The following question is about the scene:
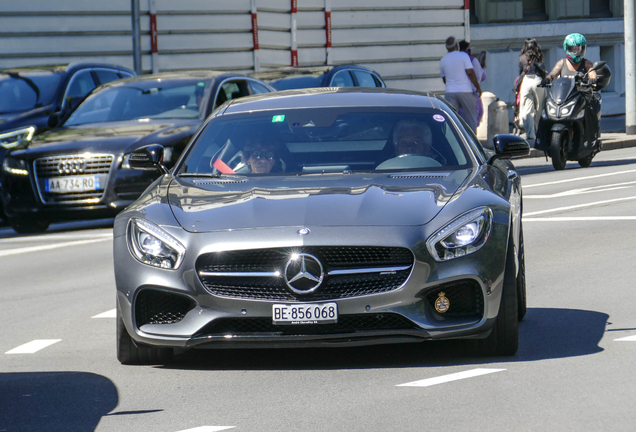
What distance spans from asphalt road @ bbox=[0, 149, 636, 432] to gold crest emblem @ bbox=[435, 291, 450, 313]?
282mm

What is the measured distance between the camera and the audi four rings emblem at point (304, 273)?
18.4 feet

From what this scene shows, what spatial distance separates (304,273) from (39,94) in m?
10.3

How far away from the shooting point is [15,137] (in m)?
14.2

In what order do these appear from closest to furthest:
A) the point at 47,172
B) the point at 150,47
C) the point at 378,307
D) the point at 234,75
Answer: the point at 378,307 → the point at 47,172 → the point at 234,75 → the point at 150,47

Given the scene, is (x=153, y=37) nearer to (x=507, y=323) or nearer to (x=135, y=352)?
(x=135, y=352)

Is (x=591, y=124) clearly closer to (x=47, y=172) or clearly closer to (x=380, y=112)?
(x=47, y=172)

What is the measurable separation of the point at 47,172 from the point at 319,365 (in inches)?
302

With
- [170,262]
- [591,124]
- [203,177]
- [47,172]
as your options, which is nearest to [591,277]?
[203,177]

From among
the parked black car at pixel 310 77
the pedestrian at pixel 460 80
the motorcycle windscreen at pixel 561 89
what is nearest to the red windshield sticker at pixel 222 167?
the parked black car at pixel 310 77

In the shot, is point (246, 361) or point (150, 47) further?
point (150, 47)

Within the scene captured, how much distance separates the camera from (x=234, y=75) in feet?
48.4

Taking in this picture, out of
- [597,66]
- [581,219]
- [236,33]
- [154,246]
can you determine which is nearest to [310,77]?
[597,66]

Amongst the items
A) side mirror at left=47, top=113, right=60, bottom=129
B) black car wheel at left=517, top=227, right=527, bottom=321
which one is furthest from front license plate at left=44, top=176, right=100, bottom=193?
black car wheel at left=517, top=227, right=527, bottom=321

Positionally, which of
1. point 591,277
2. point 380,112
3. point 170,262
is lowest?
point 591,277
